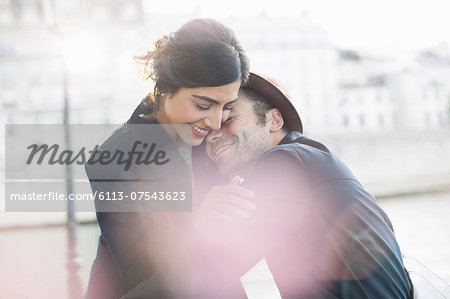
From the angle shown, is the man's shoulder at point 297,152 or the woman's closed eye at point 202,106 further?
the woman's closed eye at point 202,106

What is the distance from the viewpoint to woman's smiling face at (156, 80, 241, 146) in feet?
6.72

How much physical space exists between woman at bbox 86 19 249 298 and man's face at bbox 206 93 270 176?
8 centimetres

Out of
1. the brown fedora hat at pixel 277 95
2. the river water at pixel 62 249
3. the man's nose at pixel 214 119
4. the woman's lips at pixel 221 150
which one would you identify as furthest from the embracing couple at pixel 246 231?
the river water at pixel 62 249

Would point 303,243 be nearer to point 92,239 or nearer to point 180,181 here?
point 180,181

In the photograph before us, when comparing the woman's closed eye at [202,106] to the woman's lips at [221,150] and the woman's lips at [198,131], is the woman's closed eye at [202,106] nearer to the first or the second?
the woman's lips at [198,131]

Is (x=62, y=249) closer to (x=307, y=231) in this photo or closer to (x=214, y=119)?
(x=214, y=119)

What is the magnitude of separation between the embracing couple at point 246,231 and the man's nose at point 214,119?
0.14 m

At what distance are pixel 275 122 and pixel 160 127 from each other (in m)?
0.57

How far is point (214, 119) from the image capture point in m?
2.14

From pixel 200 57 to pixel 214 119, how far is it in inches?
12.4

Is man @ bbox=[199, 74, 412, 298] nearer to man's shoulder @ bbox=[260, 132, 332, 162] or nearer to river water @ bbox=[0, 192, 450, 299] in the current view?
man's shoulder @ bbox=[260, 132, 332, 162]

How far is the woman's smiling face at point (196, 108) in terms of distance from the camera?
2.05 m

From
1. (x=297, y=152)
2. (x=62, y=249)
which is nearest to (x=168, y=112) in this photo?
(x=297, y=152)

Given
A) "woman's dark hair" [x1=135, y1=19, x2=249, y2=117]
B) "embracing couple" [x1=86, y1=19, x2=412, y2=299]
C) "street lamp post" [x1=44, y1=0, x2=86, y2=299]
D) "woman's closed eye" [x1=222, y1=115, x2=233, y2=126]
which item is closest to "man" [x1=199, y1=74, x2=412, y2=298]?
"embracing couple" [x1=86, y1=19, x2=412, y2=299]
